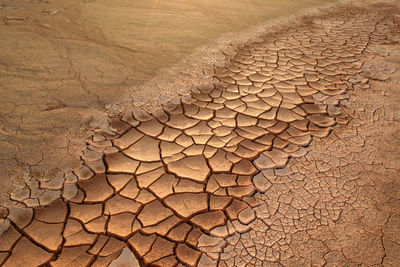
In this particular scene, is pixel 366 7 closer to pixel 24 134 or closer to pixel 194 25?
pixel 194 25

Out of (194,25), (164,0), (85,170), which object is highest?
(164,0)

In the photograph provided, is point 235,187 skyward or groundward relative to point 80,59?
groundward

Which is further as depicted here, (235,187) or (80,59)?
(80,59)

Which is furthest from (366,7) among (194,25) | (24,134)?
(24,134)

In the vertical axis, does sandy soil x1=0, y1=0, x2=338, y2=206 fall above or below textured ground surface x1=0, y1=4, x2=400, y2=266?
above
